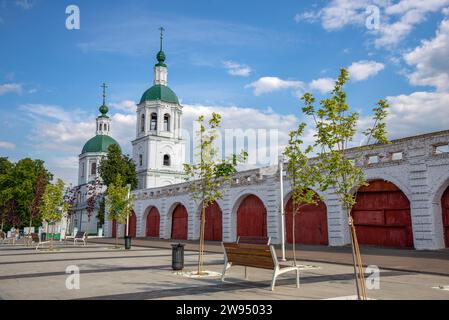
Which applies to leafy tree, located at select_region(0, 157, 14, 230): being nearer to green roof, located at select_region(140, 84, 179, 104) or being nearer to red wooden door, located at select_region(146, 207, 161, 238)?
red wooden door, located at select_region(146, 207, 161, 238)

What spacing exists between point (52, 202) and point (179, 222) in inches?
530

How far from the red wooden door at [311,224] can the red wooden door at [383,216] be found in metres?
1.90

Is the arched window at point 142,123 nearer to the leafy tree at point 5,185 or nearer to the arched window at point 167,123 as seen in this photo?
the arched window at point 167,123

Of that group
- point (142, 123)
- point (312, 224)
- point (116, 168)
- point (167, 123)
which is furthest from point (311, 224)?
point (142, 123)

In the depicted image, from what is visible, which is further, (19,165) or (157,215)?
(19,165)

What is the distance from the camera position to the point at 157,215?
3909 cm

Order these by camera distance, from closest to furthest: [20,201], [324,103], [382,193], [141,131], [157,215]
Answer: [324,103]
[382,193]
[157,215]
[20,201]
[141,131]

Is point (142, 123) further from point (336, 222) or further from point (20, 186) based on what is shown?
point (336, 222)

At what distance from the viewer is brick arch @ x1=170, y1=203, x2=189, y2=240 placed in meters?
34.6
